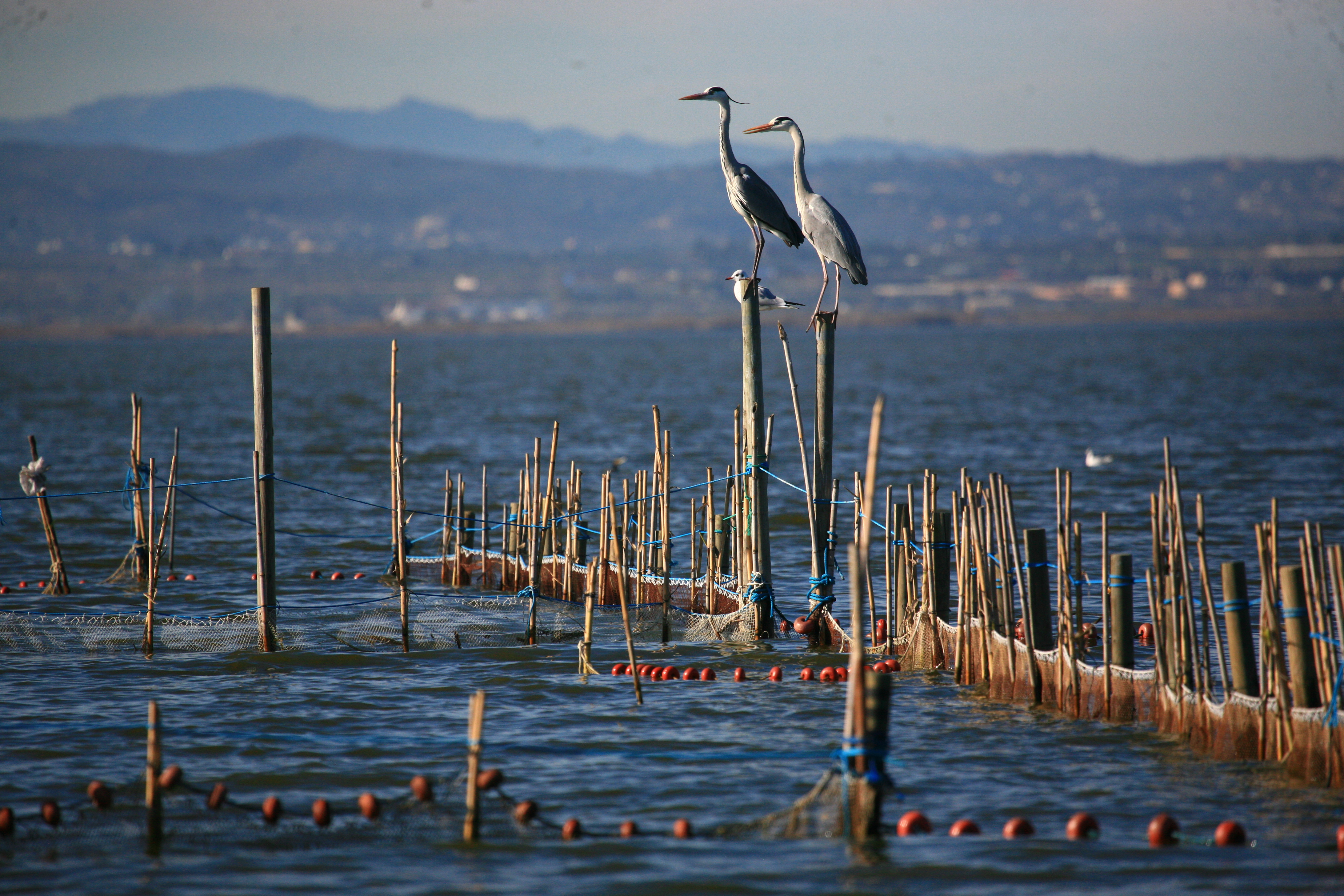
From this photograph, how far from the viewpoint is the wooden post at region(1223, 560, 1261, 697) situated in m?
9.86

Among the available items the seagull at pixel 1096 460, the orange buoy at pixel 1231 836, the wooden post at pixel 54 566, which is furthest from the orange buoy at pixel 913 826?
the seagull at pixel 1096 460

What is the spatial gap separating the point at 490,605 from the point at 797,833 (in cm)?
686

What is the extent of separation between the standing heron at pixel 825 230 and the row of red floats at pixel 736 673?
145 inches

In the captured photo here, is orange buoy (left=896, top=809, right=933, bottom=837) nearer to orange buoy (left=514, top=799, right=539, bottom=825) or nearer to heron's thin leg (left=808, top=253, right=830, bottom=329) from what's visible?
orange buoy (left=514, top=799, right=539, bottom=825)

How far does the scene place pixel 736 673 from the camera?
13547 millimetres

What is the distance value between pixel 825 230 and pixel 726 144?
1583 millimetres

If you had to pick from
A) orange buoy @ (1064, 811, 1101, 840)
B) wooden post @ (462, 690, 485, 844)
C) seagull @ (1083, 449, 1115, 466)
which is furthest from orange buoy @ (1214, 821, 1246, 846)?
seagull @ (1083, 449, 1115, 466)

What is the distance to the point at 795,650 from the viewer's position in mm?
14656

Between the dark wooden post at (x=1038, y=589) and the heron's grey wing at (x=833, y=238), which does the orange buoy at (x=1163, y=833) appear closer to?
the dark wooden post at (x=1038, y=589)

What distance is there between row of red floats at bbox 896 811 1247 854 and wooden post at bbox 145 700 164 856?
4.76 meters

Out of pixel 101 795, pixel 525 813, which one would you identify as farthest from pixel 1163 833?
pixel 101 795

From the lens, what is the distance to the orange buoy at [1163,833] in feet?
29.9

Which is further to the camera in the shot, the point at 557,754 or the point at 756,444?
the point at 756,444

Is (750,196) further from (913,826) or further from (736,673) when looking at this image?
(913,826)
